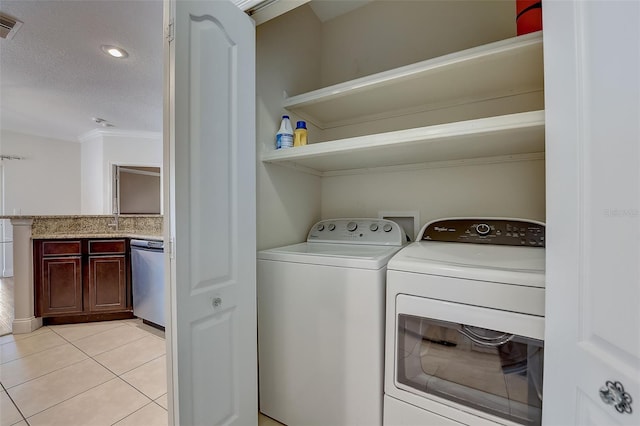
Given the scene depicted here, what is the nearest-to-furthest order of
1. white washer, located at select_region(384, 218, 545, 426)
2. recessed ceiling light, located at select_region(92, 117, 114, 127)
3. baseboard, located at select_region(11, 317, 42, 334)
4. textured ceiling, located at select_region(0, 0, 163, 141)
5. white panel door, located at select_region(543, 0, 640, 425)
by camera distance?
white panel door, located at select_region(543, 0, 640, 425) < white washer, located at select_region(384, 218, 545, 426) < textured ceiling, located at select_region(0, 0, 163, 141) < baseboard, located at select_region(11, 317, 42, 334) < recessed ceiling light, located at select_region(92, 117, 114, 127)

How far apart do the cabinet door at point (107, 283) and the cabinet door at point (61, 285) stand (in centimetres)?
12

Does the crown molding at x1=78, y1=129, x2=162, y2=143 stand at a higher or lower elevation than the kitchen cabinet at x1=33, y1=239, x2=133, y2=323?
higher

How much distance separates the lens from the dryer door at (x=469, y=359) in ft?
2.96

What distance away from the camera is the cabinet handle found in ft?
1.55

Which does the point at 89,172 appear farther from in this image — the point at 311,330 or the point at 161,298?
the point at 311,330

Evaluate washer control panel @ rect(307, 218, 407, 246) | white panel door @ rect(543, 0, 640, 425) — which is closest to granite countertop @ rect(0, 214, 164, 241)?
washer control panel @ rect(307, 218, 407, 246)

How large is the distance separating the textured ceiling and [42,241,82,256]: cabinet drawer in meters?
1.75

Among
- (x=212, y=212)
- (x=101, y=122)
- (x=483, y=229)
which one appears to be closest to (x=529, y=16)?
(x=483, y=229)

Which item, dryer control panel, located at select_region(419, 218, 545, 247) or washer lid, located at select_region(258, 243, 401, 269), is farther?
dryer control panel, located at select_region(419, 218, 545, 247)

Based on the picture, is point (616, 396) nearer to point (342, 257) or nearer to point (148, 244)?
point (342, 257)

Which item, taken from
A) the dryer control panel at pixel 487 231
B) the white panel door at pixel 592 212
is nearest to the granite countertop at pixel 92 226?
the dryer control panel at pixel 487 231

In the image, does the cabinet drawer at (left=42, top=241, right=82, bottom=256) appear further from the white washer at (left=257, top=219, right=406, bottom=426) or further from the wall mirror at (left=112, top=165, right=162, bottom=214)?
the white washer at (left=257, top=219, right=406, bottom=426)

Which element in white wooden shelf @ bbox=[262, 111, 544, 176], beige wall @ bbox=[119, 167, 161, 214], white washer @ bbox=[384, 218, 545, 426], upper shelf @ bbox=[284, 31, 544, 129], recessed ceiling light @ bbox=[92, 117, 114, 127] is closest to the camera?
white washer @ bbox=[384, 218, 545, 426]

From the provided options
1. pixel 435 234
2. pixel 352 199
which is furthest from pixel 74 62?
pixel 435 234
